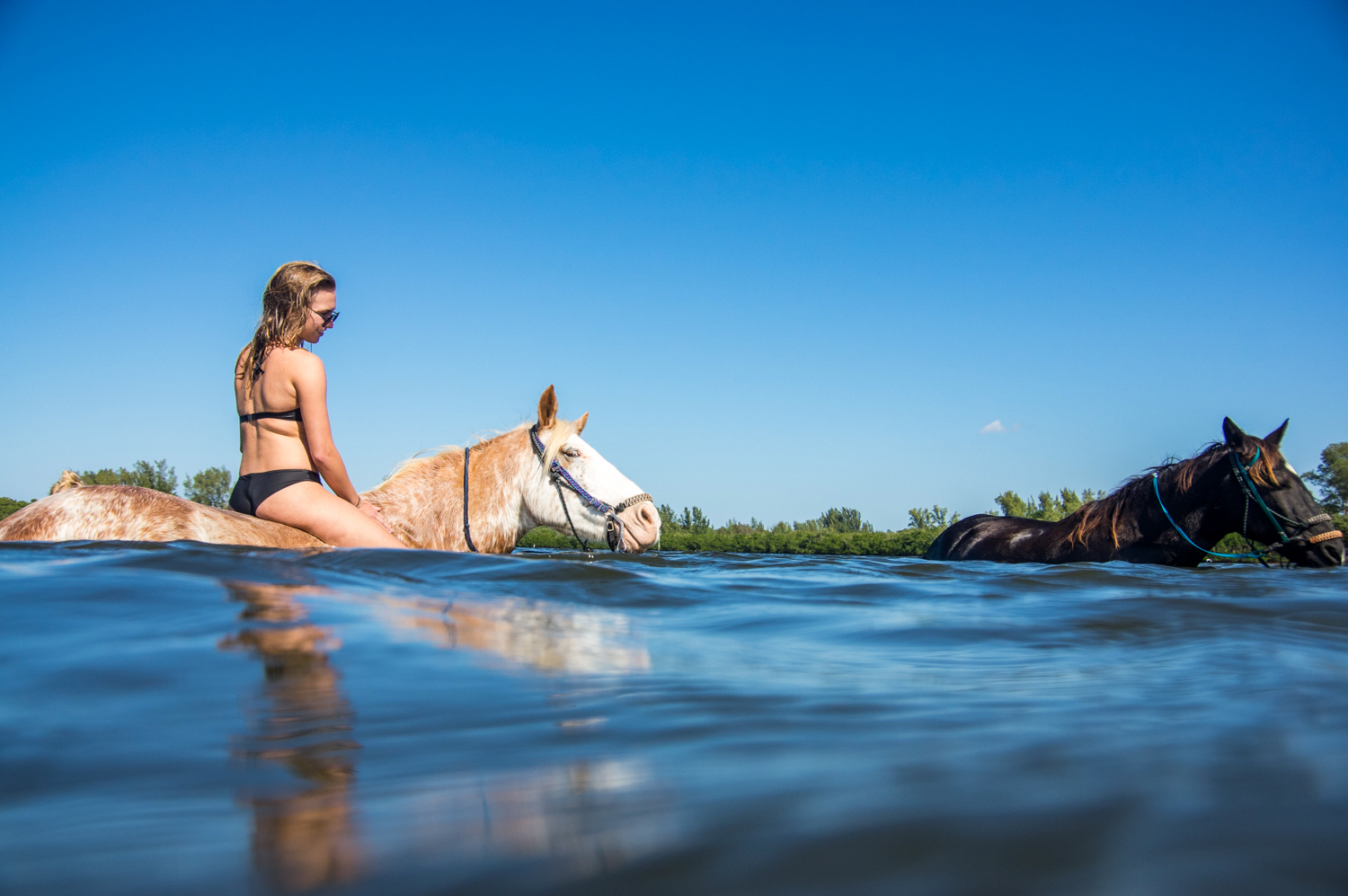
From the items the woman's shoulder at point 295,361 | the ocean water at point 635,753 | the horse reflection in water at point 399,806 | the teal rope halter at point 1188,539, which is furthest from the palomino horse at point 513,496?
the teal rope halter at point 1188,539

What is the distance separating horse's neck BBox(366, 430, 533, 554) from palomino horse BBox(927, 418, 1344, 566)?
5.04 m

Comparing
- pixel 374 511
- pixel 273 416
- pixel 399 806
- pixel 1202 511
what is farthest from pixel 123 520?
pixel 1202 511

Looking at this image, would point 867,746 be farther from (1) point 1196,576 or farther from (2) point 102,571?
(1) point 1196,576

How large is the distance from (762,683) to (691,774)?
1.91ft

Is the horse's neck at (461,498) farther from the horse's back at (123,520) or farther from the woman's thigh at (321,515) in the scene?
the horse's back at (123,520)

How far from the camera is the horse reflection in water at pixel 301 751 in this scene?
2.13 feet

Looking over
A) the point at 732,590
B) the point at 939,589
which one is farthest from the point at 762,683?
the point at 939,589

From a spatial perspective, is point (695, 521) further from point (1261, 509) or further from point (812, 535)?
point (1261, 509)

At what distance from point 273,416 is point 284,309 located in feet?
1.86

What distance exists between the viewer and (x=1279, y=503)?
20.3 feet

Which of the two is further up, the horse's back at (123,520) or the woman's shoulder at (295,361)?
the woman's shoulder at (295,361)

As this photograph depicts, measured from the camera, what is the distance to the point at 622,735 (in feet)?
3.54

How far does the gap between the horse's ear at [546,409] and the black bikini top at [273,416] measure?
64.1 inches

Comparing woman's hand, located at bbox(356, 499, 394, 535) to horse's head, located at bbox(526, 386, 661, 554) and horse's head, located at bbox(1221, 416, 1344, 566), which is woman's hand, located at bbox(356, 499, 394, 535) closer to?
horse's head, located at bbox(526, 386, 661, 554)
